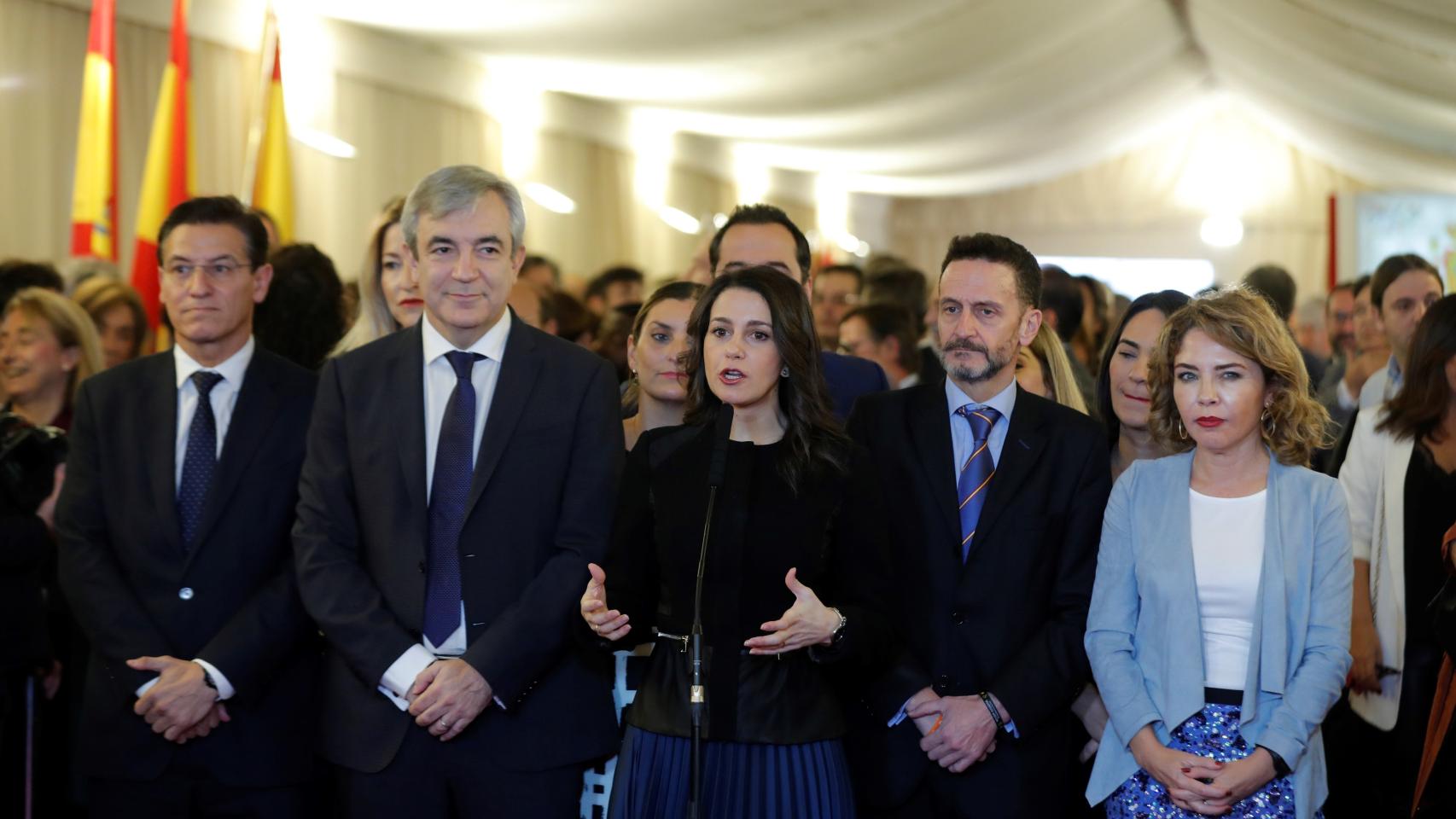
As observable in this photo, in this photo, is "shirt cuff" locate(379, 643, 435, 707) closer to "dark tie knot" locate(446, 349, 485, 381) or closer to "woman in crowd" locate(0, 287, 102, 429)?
"dark tie knot" locate(446, 349, 485, 381)

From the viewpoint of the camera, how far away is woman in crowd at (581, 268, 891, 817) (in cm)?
280

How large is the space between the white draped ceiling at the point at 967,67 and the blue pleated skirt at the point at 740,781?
5.76m

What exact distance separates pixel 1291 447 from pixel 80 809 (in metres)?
3.63

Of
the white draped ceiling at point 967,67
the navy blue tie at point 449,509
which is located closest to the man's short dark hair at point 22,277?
the navy blue tie at point 449,509

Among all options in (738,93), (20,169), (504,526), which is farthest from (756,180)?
(504,526)

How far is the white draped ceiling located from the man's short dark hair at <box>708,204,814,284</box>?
4028 mm

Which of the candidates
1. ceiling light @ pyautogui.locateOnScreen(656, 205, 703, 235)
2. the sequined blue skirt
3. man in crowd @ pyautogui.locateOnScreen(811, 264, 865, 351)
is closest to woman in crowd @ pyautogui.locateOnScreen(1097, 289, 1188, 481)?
the sequined blue skirt

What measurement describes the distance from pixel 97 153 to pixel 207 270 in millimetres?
3721

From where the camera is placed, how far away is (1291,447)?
3.03m

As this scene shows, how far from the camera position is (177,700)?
10.4 feet

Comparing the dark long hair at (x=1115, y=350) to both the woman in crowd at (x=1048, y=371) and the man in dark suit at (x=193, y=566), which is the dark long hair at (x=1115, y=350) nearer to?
the woman in crowd at (x=1048, y=371)

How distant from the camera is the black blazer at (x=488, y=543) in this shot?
9.78ft

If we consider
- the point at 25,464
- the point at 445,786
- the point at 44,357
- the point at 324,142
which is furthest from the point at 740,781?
the point at 324,142

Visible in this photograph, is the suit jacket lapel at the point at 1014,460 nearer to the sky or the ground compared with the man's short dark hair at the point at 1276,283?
nearer to the ground
